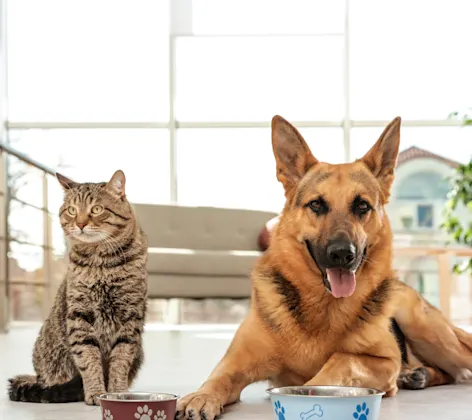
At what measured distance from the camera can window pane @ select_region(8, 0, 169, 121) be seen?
28.5 ft

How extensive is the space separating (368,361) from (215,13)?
23.5 feet

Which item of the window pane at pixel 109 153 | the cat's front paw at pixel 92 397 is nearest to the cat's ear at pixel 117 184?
the cat's front paw at pixel 92 397

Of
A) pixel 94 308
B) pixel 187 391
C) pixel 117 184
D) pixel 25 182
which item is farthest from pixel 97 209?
pixel 25 182

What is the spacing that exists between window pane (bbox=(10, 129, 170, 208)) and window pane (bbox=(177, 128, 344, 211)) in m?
0.24

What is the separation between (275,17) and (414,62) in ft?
5.45

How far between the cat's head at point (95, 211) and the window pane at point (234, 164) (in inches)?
238

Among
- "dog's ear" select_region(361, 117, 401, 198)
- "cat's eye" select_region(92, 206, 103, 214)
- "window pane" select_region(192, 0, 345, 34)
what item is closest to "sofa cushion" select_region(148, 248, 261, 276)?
"window pane" select_region(192, 0, 345, 34)

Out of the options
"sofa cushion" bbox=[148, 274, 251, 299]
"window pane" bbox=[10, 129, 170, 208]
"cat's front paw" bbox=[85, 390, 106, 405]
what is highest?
"window pane" bbox=[10, 129, 170, 208]

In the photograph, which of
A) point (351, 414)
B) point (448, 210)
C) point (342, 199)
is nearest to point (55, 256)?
point (448, 210)

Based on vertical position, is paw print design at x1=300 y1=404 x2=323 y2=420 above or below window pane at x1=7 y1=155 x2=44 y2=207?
below

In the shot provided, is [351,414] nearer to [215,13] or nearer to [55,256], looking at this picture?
[55,256]

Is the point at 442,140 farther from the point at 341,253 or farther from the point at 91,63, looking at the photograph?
the point at 341,253

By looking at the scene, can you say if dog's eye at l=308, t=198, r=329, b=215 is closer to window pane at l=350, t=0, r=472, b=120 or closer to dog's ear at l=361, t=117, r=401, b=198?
dog's ear at l=361, t=117, r=401, b=198

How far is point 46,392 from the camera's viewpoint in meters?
2.20
